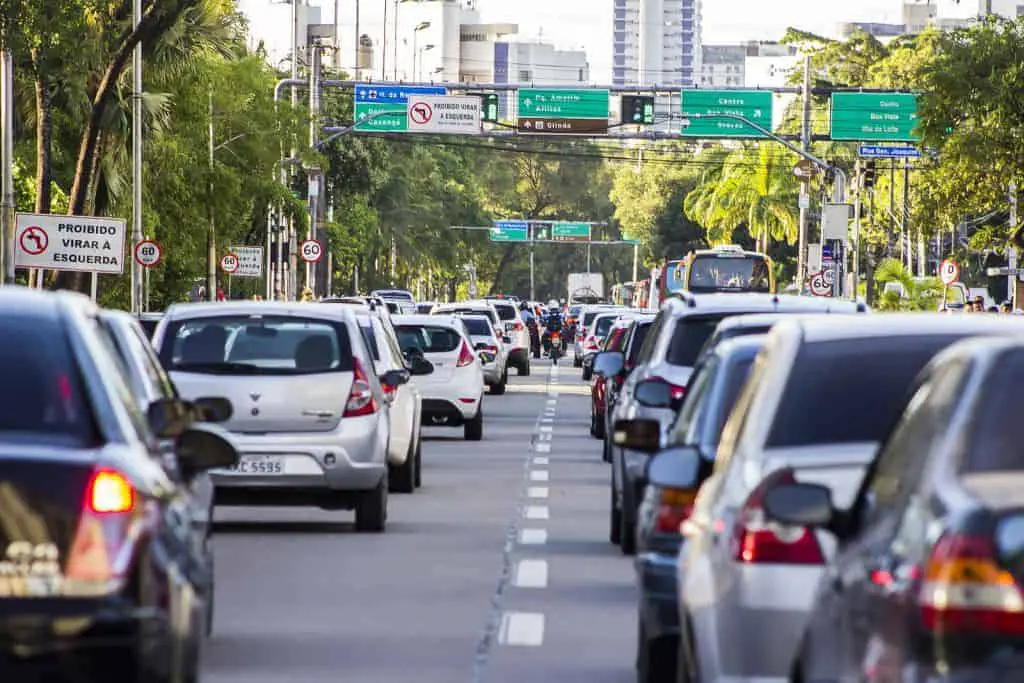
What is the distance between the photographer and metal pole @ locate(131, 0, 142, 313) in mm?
46594

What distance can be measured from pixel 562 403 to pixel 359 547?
27.4m

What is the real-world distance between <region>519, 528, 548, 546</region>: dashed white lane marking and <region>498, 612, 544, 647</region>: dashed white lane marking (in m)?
4.07

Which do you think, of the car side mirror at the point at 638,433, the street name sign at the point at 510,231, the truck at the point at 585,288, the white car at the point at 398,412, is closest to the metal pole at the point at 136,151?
the white car at the point at 398,412

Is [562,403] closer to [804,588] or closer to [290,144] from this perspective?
[290,144]

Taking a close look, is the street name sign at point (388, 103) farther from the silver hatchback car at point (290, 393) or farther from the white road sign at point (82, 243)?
the silver hatchback car at point (290, 393)

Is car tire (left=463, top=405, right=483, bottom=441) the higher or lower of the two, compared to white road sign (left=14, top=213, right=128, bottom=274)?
lower

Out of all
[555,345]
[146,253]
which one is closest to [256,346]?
[146,253]

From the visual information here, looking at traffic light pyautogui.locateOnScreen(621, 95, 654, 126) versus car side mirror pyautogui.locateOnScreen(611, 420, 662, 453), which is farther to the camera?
traffic light pyautogui.locateOnScreen(621, 95, 654, 126)

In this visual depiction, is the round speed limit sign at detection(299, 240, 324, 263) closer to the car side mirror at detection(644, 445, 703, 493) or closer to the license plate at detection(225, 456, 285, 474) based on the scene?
the license plate at detection(225, 456, 285, 474)

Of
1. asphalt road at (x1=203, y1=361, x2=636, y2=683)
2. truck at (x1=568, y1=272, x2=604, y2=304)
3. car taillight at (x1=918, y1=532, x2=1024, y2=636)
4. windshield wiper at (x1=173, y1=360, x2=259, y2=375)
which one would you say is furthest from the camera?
truck at (x1=568, y1=272, x2=604, y2=304)

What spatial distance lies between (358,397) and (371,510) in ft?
2.54

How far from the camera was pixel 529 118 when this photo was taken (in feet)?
247

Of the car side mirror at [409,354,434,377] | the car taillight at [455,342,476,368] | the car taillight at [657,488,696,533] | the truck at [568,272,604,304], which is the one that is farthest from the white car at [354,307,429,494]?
the truck at [568,272,604,304]

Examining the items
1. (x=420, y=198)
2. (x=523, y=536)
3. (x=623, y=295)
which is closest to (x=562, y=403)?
(x=523, y=536)
